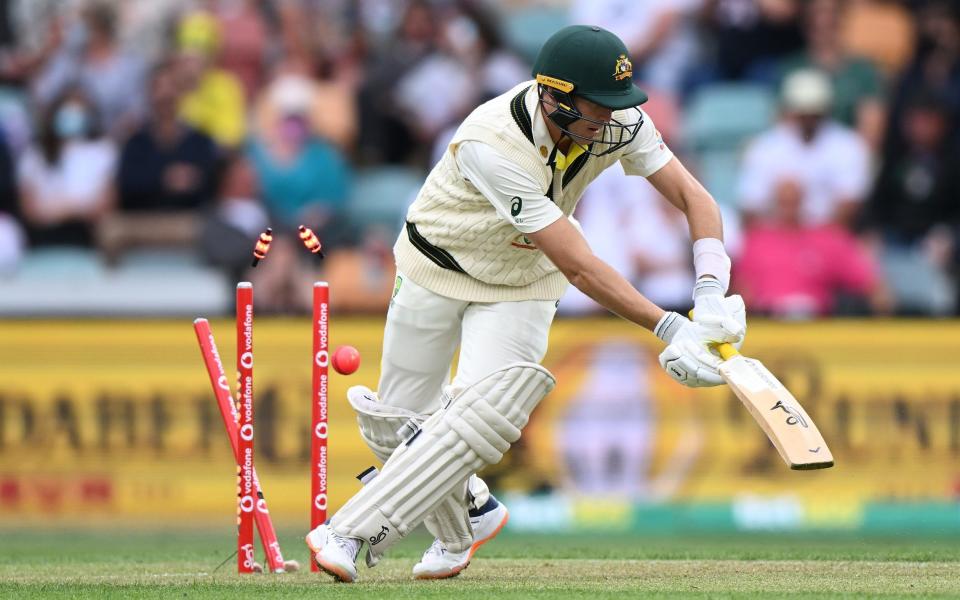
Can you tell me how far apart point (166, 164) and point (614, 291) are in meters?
5.65

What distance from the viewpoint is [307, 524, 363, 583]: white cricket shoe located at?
471 cm

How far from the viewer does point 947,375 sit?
8086 millimetres

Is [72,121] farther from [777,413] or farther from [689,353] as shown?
[777,413]

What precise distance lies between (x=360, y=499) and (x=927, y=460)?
13.6ft

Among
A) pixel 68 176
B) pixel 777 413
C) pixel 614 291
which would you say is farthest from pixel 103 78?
pixel 777 413

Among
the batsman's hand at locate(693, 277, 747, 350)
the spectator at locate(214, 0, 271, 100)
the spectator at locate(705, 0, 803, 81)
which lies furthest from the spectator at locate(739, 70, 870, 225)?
the batsman's hand at locate(693, 277, 747, 350)

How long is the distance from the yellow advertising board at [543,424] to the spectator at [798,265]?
761mm

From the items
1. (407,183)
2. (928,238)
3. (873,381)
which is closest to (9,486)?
(407,183)

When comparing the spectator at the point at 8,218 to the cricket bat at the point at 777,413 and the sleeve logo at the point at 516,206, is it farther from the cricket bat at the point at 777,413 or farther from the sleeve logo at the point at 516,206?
the cricket bat at the point at 777,413

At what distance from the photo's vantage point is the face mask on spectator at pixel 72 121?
10023 millimetres

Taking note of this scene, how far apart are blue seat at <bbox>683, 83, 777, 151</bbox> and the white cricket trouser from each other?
486 cm

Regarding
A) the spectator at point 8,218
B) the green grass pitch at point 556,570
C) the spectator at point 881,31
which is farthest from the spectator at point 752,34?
the spectator at point 8,218

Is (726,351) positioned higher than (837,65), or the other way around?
(726,351)

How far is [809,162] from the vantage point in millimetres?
9367
